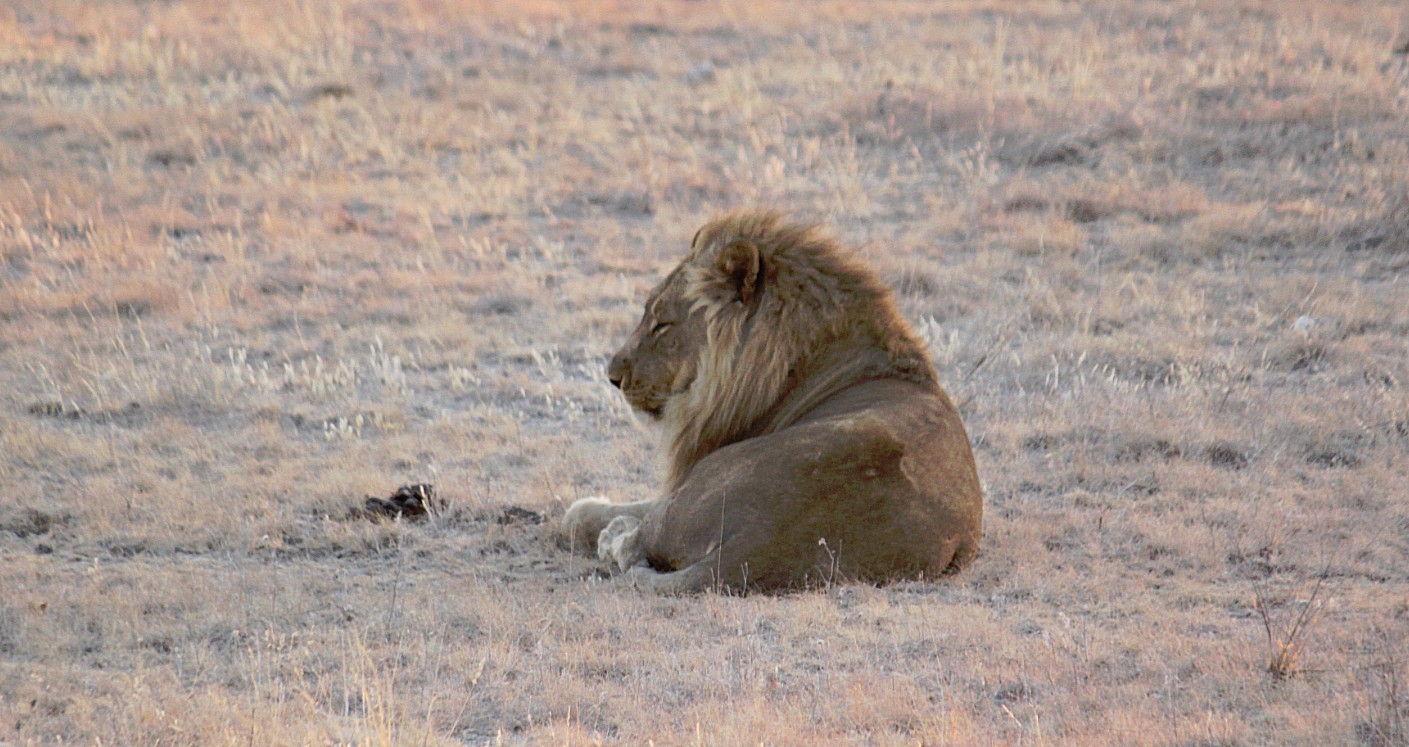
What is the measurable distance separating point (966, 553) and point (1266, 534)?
140 cm

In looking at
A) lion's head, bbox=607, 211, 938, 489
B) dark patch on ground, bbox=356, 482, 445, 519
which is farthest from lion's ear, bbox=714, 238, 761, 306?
dark patch on ground, bbox=356, 482, 445, 519

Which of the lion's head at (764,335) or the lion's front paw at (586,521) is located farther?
the lion's front paw at (586,521)

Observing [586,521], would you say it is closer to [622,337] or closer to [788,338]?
[788,338]

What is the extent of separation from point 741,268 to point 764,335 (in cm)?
29

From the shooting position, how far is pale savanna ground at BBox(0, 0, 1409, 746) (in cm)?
450

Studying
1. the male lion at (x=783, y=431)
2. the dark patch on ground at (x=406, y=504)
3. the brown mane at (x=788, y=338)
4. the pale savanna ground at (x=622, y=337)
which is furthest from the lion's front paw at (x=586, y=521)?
the dark patch on ground at (x=406, y=504)

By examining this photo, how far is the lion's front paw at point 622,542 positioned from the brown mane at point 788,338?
0.44 metres

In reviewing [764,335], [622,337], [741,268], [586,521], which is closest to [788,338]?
[764,335]

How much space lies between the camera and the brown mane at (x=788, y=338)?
5.92 metres

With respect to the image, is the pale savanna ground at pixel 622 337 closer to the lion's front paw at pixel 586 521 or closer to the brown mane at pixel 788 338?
the lion's front paw at pixel 586 521

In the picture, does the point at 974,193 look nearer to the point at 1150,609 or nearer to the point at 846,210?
the point at 846,210

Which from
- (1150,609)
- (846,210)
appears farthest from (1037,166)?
(1150,609)

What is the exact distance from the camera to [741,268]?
591cm

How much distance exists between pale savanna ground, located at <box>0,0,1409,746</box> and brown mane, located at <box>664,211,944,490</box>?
0.87m
